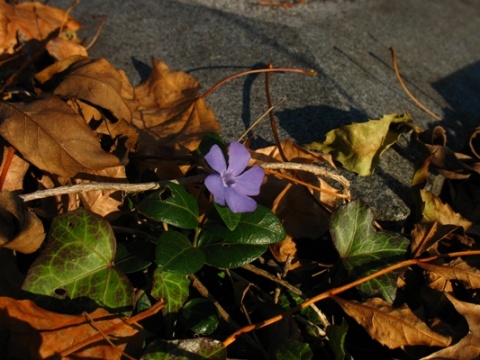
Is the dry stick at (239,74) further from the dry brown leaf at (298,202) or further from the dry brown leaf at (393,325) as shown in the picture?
the dry brown leaf at (393,325)

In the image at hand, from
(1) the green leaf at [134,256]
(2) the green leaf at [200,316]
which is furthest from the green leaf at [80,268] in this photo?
(2) the green leaf at [200,316]

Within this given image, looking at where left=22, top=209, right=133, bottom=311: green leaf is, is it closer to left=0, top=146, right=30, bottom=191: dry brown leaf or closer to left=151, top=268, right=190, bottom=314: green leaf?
left=151, top=268, right=190, bottom=314: green leaf

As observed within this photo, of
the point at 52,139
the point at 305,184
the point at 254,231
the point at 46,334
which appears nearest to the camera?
the point at 46,334

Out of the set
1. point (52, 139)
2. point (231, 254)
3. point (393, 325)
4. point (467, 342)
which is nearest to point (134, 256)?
point (231, 254)

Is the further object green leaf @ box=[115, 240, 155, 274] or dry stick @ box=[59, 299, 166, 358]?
green leaf @ box=[115, 240, 155, 274]

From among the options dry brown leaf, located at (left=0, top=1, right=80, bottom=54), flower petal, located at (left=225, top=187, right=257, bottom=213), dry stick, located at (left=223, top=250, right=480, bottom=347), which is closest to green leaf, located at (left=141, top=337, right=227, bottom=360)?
dry stick, located at (left=223, top=250, right=480, bottom=347)

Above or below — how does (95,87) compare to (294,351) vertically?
above

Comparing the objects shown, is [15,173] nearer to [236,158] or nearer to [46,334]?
[46,334]
